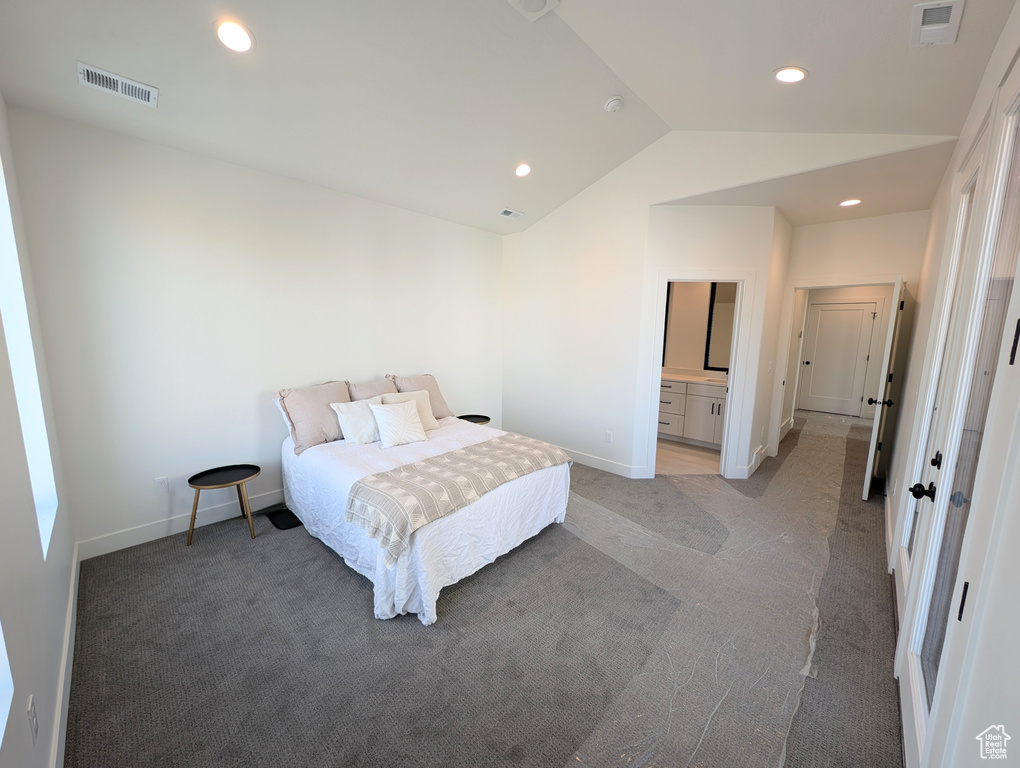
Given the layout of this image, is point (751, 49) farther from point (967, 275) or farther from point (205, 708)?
point (205, 708)

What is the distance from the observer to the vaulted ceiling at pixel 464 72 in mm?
1778

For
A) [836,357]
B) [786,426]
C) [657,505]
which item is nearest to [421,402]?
[657,505]

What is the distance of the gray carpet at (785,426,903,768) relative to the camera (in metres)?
1.47

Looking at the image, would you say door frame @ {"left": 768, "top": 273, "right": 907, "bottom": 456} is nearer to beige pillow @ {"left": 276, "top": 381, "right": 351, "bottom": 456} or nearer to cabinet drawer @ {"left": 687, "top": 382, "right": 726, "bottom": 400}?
cabinet drawer @ {"left": 687, "top": 382, "right": 726, "bottom": 400}

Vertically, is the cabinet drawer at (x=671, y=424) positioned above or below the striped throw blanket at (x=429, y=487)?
below

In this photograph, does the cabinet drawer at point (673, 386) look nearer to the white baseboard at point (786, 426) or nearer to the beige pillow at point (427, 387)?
the white baseboard at point (786, 426)

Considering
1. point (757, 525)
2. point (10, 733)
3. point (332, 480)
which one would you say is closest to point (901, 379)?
point (757, 525)

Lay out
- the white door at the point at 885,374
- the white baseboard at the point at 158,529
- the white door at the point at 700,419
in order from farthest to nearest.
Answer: the white door at the point at 700,419 < the white door at the point at 885,374 < the white baseboard at the point at 158,529

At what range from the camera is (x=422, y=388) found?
3.91 m

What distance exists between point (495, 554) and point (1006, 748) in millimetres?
2077

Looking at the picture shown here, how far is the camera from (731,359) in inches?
152

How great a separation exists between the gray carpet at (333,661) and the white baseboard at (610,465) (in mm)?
1528
